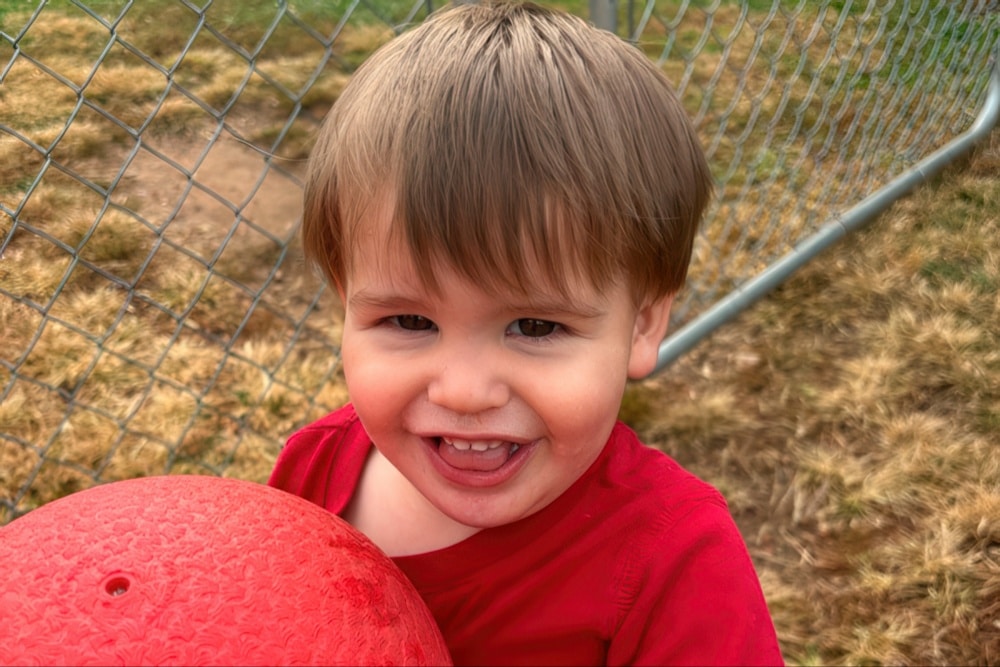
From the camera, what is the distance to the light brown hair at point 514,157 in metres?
1.27

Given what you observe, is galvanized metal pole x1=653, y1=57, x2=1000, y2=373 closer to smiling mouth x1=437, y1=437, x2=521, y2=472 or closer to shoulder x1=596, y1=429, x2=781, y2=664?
shoulder x1=596, y1=429, x2=781, y2=664

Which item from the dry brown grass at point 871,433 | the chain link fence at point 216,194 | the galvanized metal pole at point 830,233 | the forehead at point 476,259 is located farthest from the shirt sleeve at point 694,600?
the chain link fence at point 216,194

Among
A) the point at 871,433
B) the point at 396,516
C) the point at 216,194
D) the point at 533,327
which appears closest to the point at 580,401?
the point at 533,327

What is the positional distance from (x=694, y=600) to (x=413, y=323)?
1.93 feet

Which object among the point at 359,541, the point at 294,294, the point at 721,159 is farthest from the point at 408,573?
the point at 721,159

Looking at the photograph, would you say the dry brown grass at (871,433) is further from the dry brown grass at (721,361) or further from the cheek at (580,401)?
the cheek at (580,401)

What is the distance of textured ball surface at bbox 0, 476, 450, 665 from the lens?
1.18 meters

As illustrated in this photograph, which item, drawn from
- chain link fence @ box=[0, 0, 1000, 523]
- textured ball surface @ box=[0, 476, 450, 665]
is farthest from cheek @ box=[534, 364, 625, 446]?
chain link fence @ box=[0, 0, 1000, 523]

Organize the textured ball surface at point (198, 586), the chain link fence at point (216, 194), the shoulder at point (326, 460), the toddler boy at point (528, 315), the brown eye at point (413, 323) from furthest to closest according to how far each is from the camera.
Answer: the chain link fence at point (216, 194) → the shoulder at point (326, 460) → the brown eye at point (413, 323) → the toddler boy at point (528, 315) → the textured ball surface at point (198, 586)

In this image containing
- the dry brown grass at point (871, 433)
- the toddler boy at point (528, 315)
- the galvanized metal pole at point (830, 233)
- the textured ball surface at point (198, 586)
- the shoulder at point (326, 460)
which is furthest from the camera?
the galvanized metal pole at point (830, 233)

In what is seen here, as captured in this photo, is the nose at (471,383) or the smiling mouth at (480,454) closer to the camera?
the nose at (471,383)

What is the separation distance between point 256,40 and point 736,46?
2400mm

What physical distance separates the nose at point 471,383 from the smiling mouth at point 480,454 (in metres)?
0.11

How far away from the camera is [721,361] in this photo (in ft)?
10.6
